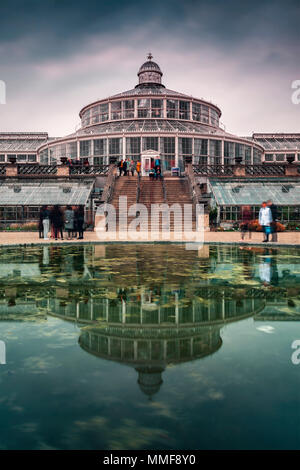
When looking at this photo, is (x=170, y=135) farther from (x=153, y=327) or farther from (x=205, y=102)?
(x=153, y=327)

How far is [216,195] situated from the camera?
30891 mm

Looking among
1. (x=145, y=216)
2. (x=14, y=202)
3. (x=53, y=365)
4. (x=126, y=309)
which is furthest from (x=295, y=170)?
(x=53, y=365)

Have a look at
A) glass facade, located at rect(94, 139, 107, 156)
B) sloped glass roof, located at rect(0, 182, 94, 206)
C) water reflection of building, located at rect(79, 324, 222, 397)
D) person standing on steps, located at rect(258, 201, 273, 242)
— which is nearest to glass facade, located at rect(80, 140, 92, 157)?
glass facade, located at rect(94, 139, 107, 156)

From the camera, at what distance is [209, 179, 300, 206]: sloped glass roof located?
3038cm

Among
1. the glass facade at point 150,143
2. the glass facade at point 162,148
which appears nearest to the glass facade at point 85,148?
the glass facade at point 162,148

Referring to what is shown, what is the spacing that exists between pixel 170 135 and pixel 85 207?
2169 centimetres

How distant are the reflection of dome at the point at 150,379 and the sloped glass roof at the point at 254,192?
27152 millimetres

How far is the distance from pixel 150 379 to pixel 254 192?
30.4 metres

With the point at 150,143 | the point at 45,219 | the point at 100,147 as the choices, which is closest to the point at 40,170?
the point at 100,147

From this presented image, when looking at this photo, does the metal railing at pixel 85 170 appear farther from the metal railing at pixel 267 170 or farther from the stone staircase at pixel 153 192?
the metal railing at pixel 267 170

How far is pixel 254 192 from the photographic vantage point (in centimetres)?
3178

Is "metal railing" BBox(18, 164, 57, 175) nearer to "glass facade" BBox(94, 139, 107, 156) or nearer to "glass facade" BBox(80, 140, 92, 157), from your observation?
"glass facade" BBox(94, 139, 107, 156)

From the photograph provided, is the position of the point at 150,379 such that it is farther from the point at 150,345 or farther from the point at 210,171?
the point at 210,171

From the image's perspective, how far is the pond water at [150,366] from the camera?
98.7 inches
